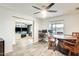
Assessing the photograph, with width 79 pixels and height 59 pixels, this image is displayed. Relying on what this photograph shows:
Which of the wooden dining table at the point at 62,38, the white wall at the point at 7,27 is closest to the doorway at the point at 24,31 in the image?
the white wall at the point at 7,27

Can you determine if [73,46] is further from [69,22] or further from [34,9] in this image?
[34,9]

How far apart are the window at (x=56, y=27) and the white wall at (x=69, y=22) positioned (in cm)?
7

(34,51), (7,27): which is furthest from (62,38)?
(7,27)

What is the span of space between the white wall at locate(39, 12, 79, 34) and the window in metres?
0.07

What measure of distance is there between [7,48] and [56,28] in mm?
1022

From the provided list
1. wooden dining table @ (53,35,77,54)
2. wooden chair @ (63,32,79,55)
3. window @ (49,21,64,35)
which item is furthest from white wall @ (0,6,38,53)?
wooden chair @ (63,32,79,55)

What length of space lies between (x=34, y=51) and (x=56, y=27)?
0.65m

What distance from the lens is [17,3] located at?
1627 mm

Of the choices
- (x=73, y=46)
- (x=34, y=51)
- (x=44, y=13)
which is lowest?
(x=34, y=51)

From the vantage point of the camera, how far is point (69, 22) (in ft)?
5.81

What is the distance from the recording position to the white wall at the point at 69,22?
66.8 inches

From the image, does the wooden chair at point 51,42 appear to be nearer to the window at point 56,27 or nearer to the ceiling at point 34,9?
the window at point 56,27

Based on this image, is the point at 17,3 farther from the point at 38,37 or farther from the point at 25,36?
the point at 38,37

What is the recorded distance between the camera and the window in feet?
5.90
